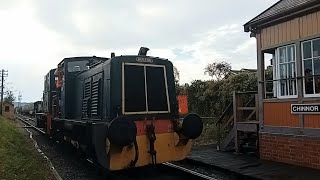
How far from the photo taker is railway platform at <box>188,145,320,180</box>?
827 cm

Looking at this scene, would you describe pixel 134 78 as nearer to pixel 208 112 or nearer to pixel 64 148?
pixel 64 148

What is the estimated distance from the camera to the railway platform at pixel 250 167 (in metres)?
8.27

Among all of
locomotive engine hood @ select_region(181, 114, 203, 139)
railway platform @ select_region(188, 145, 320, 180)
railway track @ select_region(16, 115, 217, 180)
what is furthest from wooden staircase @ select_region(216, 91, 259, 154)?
locomotive engine hood @ select_region(181, 114, 203, 139)

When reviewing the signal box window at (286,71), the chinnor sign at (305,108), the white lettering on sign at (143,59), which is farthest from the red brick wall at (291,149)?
the white lettering on sign at (143,59)

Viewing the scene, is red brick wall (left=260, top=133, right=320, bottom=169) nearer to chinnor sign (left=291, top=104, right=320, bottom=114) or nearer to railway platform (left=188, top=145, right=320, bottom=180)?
railway platform (left=188, top=145, right=320, bottom=180)

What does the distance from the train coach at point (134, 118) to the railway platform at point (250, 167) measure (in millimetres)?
1465

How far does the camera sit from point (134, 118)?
8.31 m

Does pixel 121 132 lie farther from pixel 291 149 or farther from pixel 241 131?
pixel 241 131

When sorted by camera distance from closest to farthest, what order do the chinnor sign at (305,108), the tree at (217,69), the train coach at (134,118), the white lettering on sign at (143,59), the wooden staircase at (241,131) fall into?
1. the train coach at (134,118)
2. the white lettering on sign at (143,59)
3. the chinnor sign at (305,108)
4. the wooden staircase at (241,131)
5. the tree at (217,69)

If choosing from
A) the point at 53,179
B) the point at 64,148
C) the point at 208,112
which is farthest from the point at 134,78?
the point at 208,112

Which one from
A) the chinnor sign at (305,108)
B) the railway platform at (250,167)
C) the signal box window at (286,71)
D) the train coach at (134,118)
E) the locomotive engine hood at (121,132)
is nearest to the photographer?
the locomotive engine hood at (121,132)

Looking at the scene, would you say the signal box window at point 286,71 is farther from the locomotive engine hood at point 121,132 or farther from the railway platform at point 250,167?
the locomotive engine hood at point 121,132

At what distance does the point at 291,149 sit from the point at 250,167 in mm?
1308

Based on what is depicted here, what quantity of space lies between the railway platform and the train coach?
146 cm
